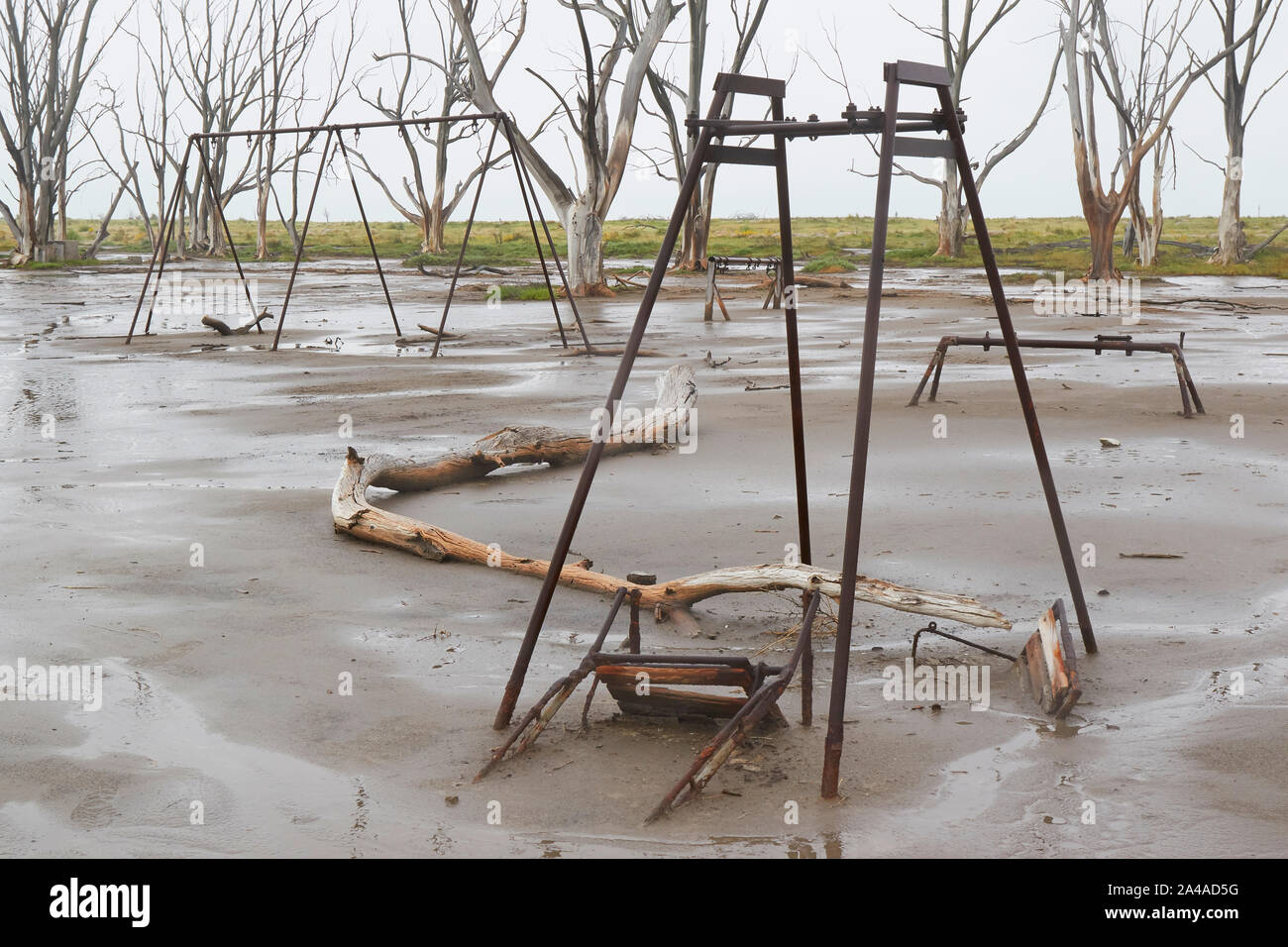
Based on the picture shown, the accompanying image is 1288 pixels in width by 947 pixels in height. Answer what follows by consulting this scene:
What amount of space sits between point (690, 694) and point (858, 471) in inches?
34.3

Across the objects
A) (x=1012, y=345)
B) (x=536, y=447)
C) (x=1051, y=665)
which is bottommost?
(x=1051, y=665)

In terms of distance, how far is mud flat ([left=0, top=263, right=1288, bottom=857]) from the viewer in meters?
3.28

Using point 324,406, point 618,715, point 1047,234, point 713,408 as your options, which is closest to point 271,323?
point 324,406

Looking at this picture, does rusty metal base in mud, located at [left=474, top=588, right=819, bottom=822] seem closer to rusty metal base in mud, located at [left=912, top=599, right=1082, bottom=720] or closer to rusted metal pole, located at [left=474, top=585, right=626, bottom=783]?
rusted metal pole, located at [left=474, top=585, right=626, bottom=783]

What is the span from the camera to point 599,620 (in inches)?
197

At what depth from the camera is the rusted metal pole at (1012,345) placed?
3814 mm

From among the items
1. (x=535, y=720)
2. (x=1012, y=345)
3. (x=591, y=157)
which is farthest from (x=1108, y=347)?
(x=591, y=157)

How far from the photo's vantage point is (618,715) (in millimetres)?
3949

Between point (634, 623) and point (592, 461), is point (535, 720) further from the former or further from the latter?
point (592, 461)

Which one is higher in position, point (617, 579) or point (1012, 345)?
point (1012, 345)

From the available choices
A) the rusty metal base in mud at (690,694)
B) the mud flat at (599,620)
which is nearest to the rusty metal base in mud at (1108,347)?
the mud flat at (599,620)

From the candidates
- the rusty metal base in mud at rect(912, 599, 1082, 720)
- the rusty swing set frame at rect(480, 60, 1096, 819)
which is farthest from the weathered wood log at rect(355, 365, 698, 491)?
the rusty metal base in mud at rect(912, 599, 1082, 720)

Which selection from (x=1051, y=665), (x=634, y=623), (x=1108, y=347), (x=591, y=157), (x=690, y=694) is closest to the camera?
(x=690, y=694)
